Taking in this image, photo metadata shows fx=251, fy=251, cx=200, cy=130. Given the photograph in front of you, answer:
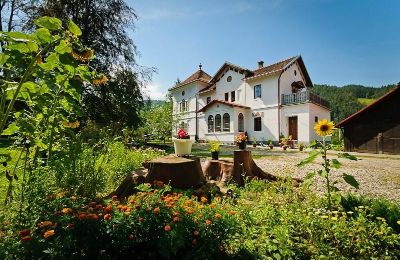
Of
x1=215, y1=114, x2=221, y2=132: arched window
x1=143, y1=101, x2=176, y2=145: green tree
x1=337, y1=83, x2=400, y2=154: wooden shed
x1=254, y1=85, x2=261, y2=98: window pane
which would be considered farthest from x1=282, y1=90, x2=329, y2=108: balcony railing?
x1=143, y1=101, x2=176, y2=145: green tree

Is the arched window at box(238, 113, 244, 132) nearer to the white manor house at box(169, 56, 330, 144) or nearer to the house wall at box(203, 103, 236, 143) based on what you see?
the white manor house at box(169, 56, 330, 144)

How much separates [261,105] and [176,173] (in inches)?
824

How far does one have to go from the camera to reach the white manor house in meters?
22.3

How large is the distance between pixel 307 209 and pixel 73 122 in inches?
130

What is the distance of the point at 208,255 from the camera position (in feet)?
7.73

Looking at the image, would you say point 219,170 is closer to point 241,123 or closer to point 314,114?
point 314,114

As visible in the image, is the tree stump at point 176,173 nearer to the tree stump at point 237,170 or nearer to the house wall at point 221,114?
the tree stump at point 237,170

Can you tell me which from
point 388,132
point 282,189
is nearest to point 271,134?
point 388,132

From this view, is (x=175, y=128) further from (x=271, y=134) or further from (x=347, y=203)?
(x=347, y=203)

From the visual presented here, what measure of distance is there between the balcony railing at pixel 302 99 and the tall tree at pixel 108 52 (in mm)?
13657

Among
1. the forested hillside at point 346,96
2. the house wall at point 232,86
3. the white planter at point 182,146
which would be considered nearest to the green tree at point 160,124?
the house wall at point 232,86

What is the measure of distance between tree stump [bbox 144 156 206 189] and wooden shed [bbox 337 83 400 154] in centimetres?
1654

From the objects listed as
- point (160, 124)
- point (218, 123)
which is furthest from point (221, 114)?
point (160, 124)

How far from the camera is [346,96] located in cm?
9119
